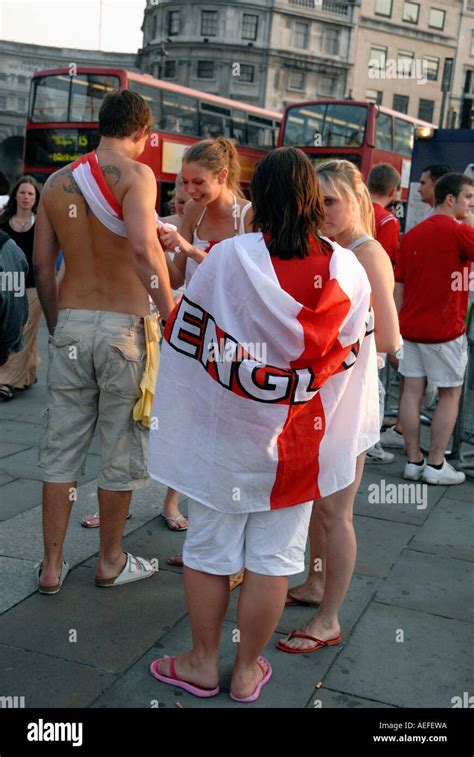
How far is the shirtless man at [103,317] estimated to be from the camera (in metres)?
Answer: 3.22

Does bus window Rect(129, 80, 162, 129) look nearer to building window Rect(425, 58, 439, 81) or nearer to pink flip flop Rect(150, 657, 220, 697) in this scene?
pink flip flop Rect(150, 657, 220, 697)

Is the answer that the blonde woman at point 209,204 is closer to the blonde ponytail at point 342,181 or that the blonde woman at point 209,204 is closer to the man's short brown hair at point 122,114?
the man's short brown hair at point 122,114

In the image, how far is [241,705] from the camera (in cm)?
266

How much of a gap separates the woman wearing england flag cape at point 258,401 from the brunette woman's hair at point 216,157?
4.32 feet

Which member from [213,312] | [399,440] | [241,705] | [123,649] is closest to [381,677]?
[241,705]

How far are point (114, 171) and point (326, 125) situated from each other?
1613cm

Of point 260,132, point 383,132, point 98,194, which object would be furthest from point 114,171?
point 260,132

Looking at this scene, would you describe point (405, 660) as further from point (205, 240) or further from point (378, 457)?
point (378, 457)

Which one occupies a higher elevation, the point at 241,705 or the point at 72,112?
the point at 72,112

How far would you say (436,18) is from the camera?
6012cm

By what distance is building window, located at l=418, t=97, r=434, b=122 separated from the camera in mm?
58938

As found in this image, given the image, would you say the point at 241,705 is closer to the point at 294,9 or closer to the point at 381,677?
the point at 381,677

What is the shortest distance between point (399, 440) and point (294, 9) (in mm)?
55163

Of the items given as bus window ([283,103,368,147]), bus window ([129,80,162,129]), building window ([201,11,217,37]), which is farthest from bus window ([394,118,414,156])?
building window ([201,11,217,37])
